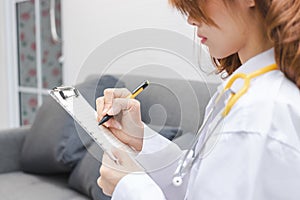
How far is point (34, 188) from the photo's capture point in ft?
5.93

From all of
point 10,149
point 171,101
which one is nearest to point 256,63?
point 171,101

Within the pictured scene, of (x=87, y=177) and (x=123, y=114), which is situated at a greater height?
(x=123, y=114)

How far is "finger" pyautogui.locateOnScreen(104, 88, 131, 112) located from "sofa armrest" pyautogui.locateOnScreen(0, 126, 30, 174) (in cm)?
148

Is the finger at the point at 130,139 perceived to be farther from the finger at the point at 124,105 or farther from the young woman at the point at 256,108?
the young woman at the point at 256,108

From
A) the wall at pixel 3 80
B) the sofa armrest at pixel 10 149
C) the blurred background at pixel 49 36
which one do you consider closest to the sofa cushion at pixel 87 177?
the sofa armrest at pixel 10 149

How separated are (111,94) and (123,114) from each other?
0.14ft

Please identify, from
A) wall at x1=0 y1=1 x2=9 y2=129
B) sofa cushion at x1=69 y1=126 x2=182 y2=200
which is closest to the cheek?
sofa cushion at x1=69 y1=126 x2=182 y2=200

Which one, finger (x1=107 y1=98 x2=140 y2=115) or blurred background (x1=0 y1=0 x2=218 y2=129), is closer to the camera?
finger (x1=107 y1=98 x2=140 y2=115)

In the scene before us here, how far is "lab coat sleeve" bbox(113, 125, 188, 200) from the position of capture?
2.23 ft

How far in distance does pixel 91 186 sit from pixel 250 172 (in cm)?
117

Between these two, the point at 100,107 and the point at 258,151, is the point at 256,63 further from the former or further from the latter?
the point at 100,107

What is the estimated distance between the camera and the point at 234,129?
0.53 meters

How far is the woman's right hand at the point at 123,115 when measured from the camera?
715 mm

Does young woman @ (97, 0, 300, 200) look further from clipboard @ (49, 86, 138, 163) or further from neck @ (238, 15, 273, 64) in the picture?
clipboard @ (49, 86, 138, 163)
